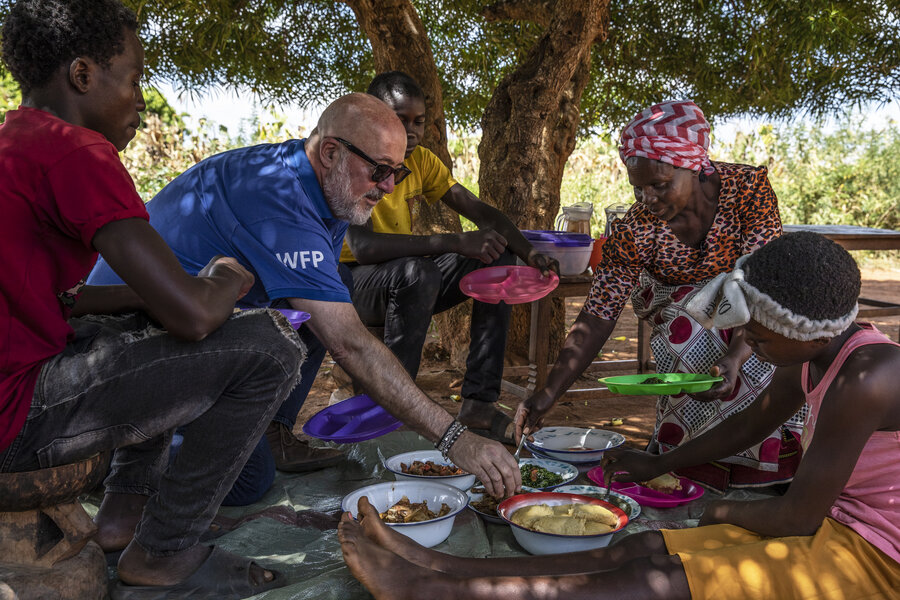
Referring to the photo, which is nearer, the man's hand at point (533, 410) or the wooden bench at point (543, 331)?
the man's hand at point (533, 410)

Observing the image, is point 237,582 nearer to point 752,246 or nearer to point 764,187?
point 752,246

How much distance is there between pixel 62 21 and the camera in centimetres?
156

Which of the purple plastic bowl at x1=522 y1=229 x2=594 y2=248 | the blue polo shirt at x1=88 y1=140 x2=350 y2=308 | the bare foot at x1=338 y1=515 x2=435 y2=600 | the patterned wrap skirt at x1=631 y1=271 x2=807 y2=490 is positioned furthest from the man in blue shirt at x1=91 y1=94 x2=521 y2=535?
the purple plastic bowl at x1=522 y1=229 x2=594 y2=248

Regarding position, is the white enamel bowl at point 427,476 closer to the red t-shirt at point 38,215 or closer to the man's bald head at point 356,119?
the man's bald head at point 356,119

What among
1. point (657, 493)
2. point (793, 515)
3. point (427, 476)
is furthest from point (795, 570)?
point (427, 476)

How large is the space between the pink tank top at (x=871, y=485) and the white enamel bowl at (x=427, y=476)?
1155 mm

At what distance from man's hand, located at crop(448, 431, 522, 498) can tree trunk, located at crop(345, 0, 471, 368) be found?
3.06 metres

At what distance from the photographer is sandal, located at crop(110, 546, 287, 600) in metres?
1.77

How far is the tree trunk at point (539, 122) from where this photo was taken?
172 inches

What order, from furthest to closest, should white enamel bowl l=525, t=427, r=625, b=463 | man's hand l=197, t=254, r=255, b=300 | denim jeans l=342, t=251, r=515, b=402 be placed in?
denim jeans l=342, t=251, r=515, b=402 < white enamel bowl l=525, t=427, r=625, b=463 < man's hand l=197, t=254, r=255, b=300

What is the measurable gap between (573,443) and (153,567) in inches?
69.0

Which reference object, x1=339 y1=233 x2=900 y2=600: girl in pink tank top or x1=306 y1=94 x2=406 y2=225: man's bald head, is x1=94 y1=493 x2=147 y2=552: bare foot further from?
x1=306 y1=94 x2=406 y2=225: man's bald head

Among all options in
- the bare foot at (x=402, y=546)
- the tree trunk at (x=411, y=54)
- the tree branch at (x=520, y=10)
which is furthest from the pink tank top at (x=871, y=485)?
the tree branch at (x=520, y=10)

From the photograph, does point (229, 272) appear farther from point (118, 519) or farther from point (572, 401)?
point (572, 401)
